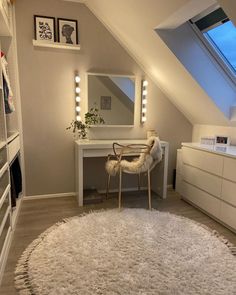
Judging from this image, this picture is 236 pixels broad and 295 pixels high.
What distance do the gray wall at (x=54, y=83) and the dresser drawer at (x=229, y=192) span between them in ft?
5.09

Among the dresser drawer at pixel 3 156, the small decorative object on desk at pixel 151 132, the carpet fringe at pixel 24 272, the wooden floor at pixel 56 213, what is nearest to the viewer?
the carpet fringe at pixel 24 272

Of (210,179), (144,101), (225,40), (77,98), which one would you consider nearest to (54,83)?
(77,98)

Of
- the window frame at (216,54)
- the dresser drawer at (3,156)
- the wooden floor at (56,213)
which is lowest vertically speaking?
the wooden floor at (56,213)

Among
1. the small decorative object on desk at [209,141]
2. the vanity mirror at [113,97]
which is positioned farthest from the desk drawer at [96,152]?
the small decorative object on desk at [209,141]

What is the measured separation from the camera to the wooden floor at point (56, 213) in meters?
2.02

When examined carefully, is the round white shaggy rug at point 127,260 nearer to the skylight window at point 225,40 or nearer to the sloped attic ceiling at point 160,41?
the sloped attic ceiling at point 160,41

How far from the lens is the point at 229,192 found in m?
2.33

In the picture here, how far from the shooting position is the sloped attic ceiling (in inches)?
83.3

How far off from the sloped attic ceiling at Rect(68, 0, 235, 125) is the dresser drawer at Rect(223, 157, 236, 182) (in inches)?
31.7

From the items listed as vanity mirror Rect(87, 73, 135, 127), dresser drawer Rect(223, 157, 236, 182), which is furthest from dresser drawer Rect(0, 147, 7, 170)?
dresser drawer Rect(223, 157, 236, 182)

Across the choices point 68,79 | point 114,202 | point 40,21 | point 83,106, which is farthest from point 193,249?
point 40,21

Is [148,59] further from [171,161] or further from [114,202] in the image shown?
[114,202]

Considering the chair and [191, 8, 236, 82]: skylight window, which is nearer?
[191, 8, 236, 82]: skylight window

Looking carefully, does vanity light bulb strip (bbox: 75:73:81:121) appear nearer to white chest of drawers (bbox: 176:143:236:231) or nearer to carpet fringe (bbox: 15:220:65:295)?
white chest of drawers (bbox: 176:143:236:231)
